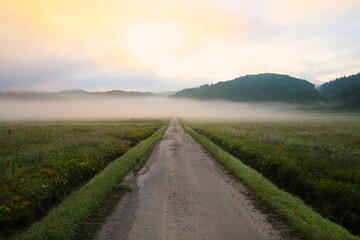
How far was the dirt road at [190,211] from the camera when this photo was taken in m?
6.75

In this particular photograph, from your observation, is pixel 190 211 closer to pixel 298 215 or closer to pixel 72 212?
pixel 298 215

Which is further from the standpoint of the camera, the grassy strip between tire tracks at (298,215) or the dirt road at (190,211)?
the dirt road at (190,211)

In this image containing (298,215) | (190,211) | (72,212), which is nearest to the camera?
(298,215)

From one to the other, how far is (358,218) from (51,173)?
50.1 ft

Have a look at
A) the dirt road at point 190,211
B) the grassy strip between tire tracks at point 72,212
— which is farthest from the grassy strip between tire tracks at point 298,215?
the grassy strip between tire tracks at point 72,212

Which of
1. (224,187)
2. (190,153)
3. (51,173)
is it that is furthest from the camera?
(190,153)

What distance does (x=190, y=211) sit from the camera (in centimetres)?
832

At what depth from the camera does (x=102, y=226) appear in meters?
7.29

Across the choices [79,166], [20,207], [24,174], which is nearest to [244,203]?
[20,207]

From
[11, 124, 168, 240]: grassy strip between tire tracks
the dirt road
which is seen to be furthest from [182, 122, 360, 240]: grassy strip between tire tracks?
[11, 124, 168, 240]: grassy strip between tire tracks

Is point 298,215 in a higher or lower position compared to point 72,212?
lower

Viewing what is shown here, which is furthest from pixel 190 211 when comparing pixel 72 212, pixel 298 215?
pixel 72 212

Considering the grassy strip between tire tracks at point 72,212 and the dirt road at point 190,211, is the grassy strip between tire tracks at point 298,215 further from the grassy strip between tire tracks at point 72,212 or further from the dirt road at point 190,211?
the grassy strip between tire tracks at point 72,212

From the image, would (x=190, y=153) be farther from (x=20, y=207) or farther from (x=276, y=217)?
(x=20, y=207)
